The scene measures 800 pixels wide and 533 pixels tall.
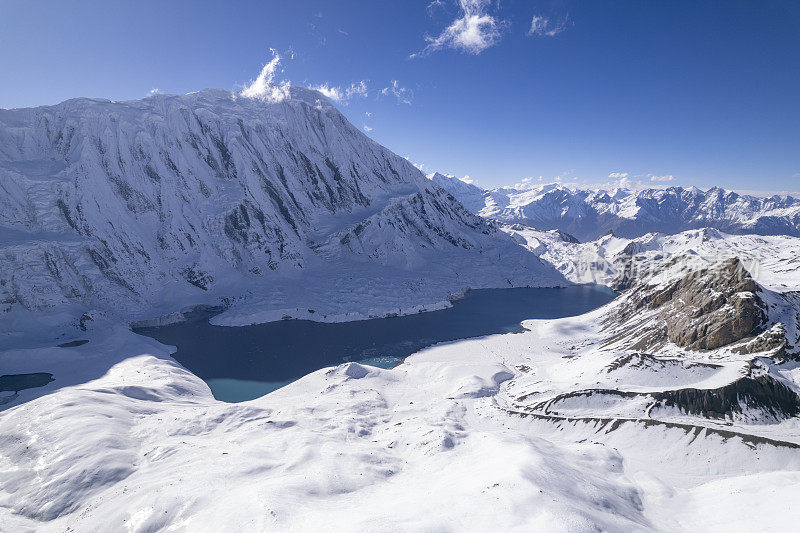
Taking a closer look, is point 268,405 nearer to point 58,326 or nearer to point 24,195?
point 58,326

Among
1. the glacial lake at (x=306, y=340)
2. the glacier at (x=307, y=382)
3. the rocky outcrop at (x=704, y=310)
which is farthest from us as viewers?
the glacial lake at (x=306, y=340)

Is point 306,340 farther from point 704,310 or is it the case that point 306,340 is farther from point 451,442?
point 704,310

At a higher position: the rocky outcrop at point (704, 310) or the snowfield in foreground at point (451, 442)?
the rocky outcrop at point (704, 310)

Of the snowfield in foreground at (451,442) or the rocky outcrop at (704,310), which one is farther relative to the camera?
the rocky outcrop at (704,310)

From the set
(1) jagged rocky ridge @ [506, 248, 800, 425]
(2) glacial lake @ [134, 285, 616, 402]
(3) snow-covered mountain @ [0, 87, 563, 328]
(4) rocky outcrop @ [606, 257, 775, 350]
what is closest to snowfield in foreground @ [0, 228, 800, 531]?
(1) jagged rocky ridge @ [506, 248, 800, 425]

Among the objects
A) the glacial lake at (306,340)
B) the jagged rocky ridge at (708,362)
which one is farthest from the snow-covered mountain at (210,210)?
the jagged rocky ridge at (708,362)

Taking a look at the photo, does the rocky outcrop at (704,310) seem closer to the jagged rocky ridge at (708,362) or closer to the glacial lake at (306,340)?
the jagged rocky ridge at (708,362)

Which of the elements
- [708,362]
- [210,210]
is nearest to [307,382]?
[708,362]
